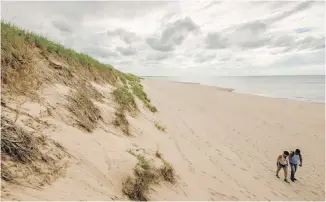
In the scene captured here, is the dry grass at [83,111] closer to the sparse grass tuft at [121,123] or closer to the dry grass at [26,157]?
the sparse grass tuft at [121,123]

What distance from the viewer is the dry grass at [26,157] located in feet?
13.1

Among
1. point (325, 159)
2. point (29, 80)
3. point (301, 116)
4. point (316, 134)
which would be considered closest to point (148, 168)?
point (29, 80)

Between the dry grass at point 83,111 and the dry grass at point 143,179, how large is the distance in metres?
1.68

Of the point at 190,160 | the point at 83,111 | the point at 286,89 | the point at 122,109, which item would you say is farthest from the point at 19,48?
the point at 286,89

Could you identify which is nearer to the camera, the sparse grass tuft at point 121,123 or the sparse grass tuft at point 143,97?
the sparse grass tuft at point 121,123

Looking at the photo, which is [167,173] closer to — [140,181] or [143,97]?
[140,181]

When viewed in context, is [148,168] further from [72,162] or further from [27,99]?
[27,99]

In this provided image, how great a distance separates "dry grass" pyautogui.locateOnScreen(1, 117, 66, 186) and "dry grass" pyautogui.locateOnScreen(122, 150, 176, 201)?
4.85ft

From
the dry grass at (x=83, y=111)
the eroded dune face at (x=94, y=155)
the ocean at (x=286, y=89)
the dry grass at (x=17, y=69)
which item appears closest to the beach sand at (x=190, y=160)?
the eroded dune face at (x=94, y=155)

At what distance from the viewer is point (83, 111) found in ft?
23.5

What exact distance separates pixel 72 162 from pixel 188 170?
4524 mm

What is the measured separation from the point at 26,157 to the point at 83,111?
2.93 meters

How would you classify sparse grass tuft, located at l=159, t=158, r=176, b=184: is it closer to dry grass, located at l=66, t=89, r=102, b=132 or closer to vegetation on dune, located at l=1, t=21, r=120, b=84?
dry grass, located at l=66, t=89, r=102, b=132

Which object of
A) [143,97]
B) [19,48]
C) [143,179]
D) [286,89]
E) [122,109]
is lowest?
[143,179]
